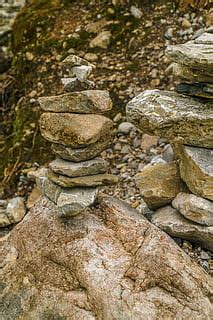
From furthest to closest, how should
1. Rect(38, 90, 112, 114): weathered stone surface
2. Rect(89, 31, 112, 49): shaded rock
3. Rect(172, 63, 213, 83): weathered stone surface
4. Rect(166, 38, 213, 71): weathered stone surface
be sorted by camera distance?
Rect(89, 31, 112, 49): shaded rock → Rect(38, 90, 112, 114): weathered stone surface → Rect(172, 63, 213, 83): weathered stone surface → Rect(166, 38, 213, 71): weathered stone surface

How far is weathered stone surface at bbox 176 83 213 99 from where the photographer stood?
11.9ft

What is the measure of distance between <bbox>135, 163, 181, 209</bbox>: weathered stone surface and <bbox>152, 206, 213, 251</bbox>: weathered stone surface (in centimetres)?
12

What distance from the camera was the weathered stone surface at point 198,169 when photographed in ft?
12.4

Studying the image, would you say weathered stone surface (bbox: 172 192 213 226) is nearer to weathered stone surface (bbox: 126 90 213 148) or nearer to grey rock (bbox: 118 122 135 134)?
weathered stone surface (bbox: 126 90 213 148)

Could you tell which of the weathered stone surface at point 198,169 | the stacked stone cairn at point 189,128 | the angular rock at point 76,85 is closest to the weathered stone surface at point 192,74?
the stacked stone cairn at point 189,128

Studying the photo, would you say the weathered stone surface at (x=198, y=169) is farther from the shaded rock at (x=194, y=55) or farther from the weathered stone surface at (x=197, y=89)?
the shaded rock at (x=194, y=55)

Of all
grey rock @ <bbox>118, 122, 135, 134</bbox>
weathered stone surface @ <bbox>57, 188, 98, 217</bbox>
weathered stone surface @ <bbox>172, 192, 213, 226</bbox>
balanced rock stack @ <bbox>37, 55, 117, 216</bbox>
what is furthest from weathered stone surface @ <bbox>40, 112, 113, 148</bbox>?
grey rock @ <bbox>118, 122, 135, 134</bbox>

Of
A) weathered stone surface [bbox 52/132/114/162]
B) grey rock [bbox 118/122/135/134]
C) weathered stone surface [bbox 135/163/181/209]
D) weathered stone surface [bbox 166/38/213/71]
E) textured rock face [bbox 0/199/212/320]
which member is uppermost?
weathered stone surface [bbox 166/38/213/71]

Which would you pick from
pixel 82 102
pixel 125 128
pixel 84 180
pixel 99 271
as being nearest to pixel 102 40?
pixel 125 128

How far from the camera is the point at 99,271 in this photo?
3.64 meters

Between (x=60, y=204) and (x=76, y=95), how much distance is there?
0.81 m

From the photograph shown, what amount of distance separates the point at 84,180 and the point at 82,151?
0.70 ft

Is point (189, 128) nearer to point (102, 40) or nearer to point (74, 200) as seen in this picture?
point (74, 200)

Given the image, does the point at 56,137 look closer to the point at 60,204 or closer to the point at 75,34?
the point at 60,204
